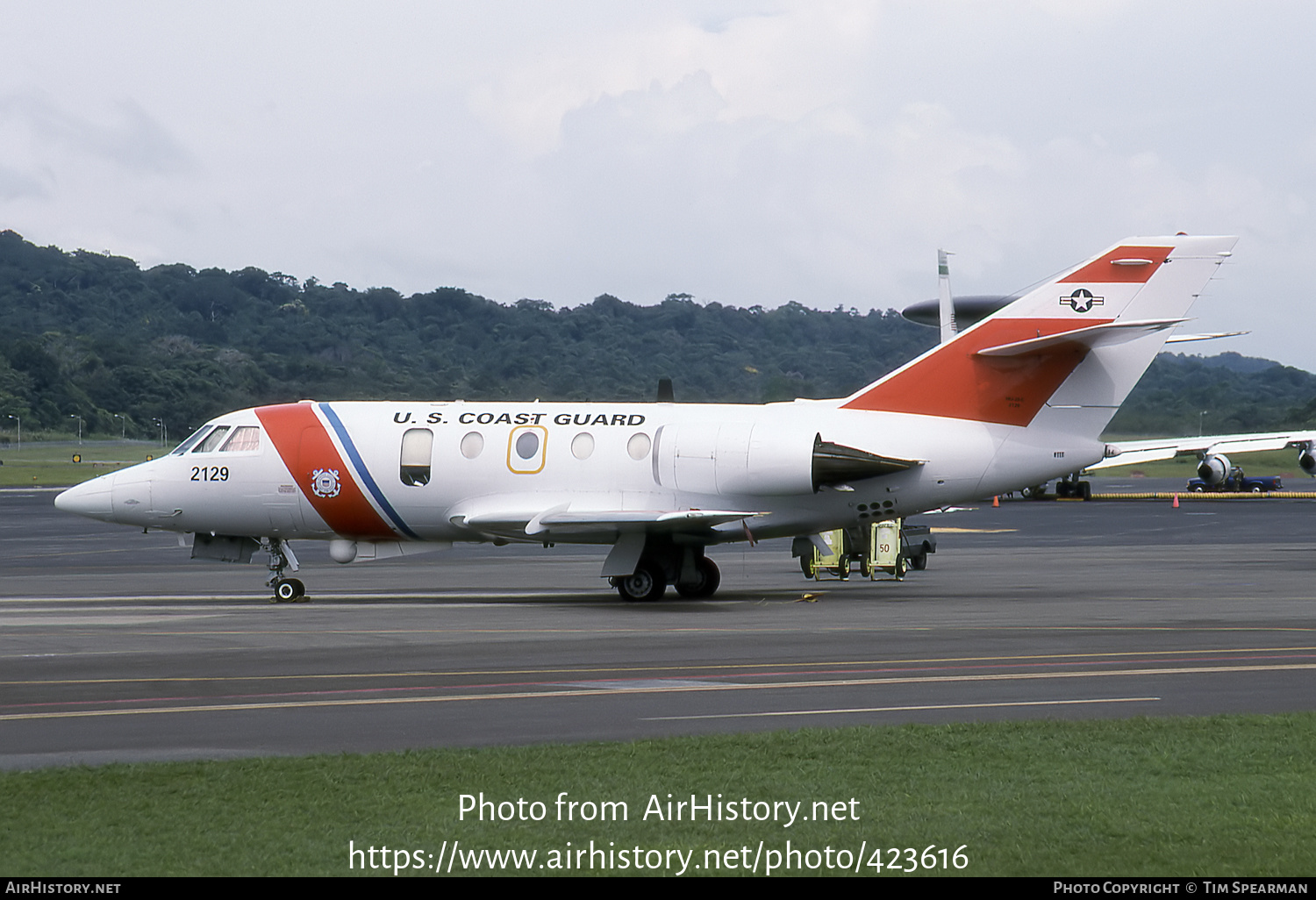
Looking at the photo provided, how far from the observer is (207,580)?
32062 millimetres

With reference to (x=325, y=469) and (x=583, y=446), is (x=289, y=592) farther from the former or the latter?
(x=583, y=446)

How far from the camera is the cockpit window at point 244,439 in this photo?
27.2m

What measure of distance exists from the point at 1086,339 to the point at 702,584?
26.3ft

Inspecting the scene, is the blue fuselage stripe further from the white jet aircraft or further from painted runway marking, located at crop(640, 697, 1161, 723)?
the white jet aircraft

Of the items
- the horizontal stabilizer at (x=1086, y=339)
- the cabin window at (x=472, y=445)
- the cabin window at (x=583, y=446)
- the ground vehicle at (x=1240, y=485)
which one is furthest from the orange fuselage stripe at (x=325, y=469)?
the ground vehicle at (x=1240, y=485)

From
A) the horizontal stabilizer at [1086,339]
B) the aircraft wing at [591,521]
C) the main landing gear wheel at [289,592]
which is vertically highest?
the horizontal stabilizer at [1086,339]

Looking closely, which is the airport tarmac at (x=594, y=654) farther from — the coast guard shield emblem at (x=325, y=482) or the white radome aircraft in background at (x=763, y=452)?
the coast guard shield emblem at (x=325, y=482)

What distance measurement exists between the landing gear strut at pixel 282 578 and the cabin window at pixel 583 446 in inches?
219

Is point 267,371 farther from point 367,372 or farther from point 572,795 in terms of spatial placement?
point 572,795

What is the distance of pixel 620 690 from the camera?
14.4 meters

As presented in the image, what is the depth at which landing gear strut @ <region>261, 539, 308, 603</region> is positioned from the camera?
26.1m

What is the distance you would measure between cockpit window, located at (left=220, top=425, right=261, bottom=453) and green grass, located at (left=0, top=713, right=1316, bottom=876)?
1738 cm

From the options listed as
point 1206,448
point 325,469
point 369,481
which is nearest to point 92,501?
point 325,469
